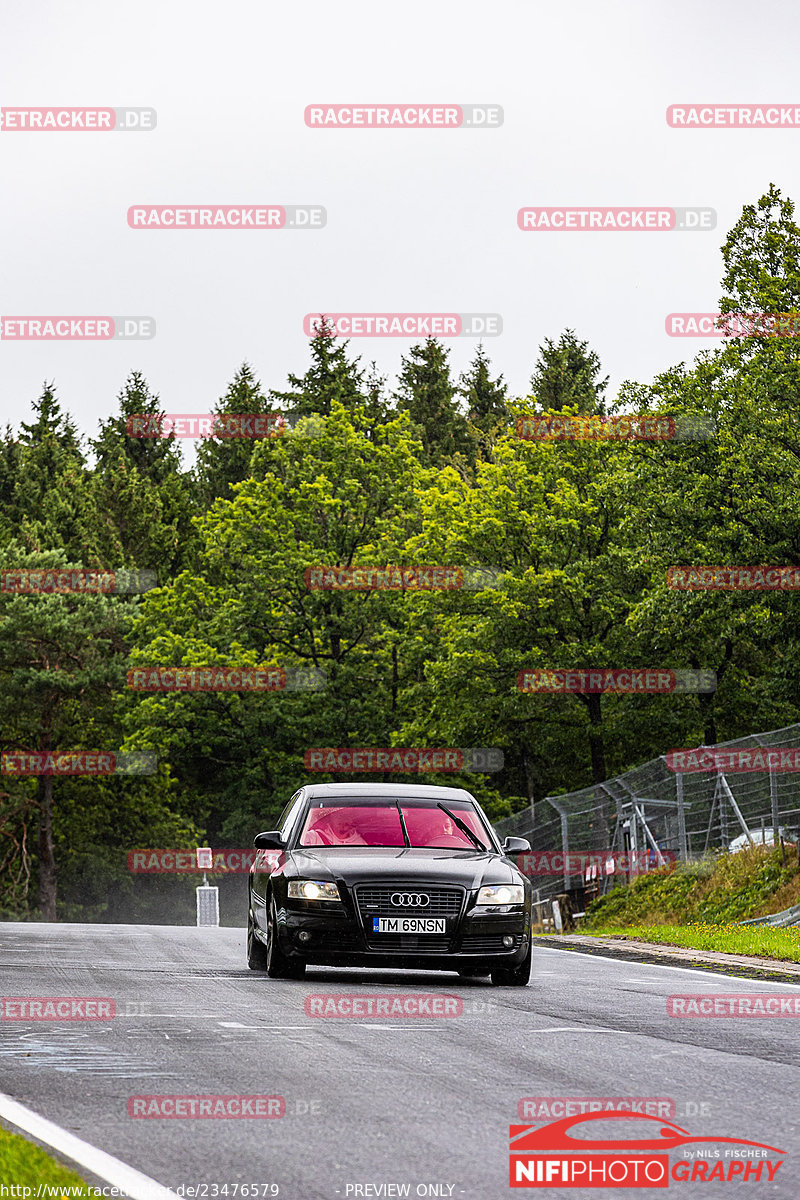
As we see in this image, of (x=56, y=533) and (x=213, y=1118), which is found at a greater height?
(x=56, y=533)

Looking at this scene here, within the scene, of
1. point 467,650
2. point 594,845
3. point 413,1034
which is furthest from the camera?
point 467,650

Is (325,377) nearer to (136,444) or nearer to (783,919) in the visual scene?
(136,444)

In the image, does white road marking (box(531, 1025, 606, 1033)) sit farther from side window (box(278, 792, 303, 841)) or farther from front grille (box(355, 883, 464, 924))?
side window (box(278, 792, 303, 841))

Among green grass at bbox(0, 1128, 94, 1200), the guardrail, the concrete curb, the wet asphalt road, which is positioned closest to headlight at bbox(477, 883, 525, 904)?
the wet asphalt road

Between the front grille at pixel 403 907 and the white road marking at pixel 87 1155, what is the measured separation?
232 inches

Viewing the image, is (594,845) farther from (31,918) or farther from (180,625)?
(31,918)

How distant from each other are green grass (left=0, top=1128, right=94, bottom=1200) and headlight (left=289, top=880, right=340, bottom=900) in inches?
A: 276

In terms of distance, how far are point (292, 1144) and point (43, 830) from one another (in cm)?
6212

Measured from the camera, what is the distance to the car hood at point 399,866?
13.2m

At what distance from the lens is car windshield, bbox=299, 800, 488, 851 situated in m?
14.4

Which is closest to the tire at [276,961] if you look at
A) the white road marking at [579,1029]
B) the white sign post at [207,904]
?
the white road marking at [579,1029]

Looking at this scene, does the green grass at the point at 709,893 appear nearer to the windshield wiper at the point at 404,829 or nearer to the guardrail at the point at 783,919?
the guardrail at the point at 783,919

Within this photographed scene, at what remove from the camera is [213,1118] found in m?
6.92

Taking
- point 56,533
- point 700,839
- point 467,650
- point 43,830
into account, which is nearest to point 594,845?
point 700,839
